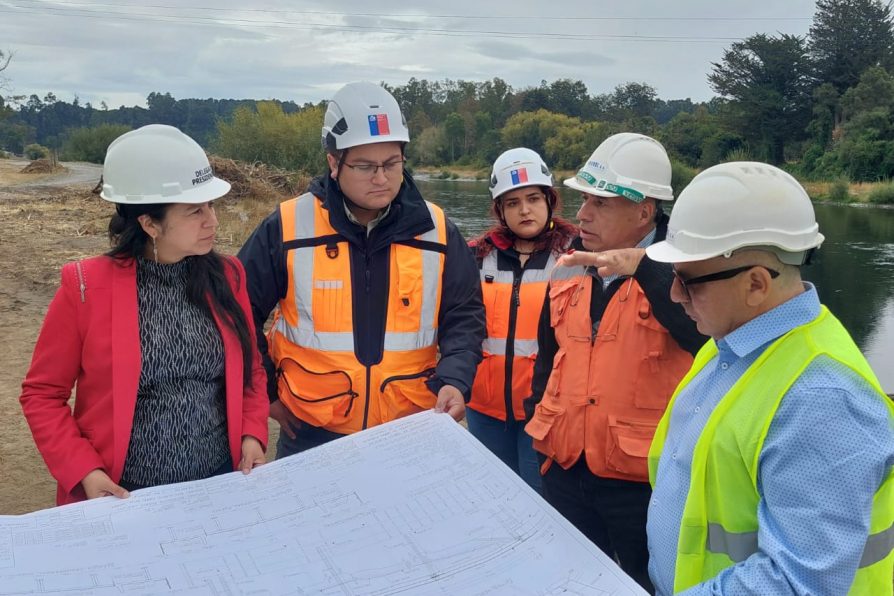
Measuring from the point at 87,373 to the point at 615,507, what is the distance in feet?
5.23

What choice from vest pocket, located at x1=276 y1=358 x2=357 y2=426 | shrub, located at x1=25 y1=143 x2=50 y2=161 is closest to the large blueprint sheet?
vest pocket, located at x1=276 y1=358 x2=357 y2=426

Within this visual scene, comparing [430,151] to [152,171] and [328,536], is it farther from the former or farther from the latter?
[328,536]

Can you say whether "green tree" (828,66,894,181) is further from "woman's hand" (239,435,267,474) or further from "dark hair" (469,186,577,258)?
"woman's hand" (239,435,267,474)

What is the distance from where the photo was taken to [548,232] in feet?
10.9

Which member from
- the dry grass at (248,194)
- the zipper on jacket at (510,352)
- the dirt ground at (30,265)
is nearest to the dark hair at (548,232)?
the zipper on jacket at (510,352)

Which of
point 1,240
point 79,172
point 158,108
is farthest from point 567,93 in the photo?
point 1,240

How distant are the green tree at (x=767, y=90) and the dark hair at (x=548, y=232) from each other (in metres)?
53.1

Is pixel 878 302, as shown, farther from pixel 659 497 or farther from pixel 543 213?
pixel 659 497

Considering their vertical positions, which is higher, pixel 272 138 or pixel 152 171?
pixel 152 171

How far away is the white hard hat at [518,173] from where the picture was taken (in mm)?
3311

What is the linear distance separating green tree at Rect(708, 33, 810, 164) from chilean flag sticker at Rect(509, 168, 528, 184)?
5319 centimetres

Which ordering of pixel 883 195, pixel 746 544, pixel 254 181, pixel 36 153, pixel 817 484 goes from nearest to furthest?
pixel 817 484, pixel 746 544, pixel 254 181, pixel 883 195, pixel 36 153

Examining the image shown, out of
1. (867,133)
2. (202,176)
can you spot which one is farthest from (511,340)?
(867,133)

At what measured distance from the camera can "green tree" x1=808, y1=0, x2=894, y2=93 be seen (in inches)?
2149
